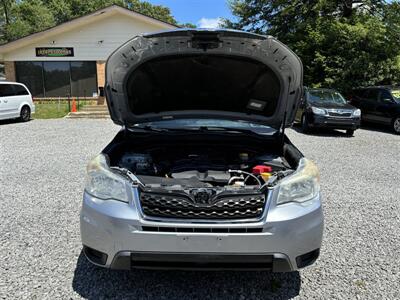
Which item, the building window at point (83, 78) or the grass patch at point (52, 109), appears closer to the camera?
the grass patch at point (52, 109)

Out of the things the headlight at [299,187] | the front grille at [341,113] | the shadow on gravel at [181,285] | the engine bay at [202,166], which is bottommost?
the shadow on gravel at [181,285]

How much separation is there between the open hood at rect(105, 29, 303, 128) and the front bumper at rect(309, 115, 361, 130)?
7.51 metres

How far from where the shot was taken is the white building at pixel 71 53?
18.8 metres

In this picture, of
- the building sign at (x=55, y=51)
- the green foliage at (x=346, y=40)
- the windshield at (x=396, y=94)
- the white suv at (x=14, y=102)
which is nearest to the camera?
the windshield at (x=396, y=94)

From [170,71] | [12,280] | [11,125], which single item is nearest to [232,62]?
[170,71]

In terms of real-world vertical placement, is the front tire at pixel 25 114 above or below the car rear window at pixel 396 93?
below

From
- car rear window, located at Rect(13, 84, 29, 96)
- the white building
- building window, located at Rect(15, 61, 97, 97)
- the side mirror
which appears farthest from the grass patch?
the side mirror

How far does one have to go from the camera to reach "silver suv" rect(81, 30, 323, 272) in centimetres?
226

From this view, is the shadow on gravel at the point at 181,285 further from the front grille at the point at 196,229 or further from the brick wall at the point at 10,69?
the brick wall at the point at 10,69

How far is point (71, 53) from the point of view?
1908 centimetres

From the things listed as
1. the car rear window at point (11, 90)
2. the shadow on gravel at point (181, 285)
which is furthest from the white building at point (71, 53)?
the shadow on gravel at point (181, 285)

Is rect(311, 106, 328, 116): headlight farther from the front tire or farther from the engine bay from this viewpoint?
the front tire

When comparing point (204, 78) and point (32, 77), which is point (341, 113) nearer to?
point (204, 78)

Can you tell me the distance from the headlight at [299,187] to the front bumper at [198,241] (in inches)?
2.5
